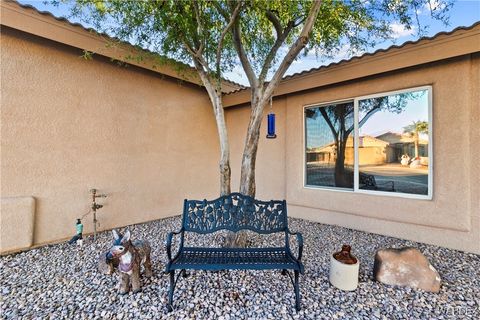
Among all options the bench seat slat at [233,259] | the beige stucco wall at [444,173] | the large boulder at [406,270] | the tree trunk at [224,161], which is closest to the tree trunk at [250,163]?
the tree trunk at [224,161]

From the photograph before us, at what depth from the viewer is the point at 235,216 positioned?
2959 millimetres

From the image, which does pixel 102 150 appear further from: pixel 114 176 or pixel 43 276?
pixel 43 276

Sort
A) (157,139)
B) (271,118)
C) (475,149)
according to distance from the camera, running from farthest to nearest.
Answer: (157,139)
(271,118)
(475,149)

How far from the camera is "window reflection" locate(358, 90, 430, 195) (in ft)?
12.8

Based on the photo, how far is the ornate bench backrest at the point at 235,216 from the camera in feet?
9.49

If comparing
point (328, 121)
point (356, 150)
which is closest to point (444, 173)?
point (356, 150)

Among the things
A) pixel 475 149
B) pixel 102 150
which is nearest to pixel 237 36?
pixel 102 150

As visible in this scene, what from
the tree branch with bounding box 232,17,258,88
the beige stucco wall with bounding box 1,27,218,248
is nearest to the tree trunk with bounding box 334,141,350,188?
the tree branch with bounding box 232,17,258,88

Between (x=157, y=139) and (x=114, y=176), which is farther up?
(x=157, y=139)

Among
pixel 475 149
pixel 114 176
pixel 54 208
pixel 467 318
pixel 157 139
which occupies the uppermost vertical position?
pixel 157 139

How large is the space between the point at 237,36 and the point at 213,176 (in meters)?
3.86

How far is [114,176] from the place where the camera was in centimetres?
466

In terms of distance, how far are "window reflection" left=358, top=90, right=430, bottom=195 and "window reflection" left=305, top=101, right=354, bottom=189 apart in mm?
250

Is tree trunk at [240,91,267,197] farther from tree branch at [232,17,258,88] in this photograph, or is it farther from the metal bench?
the metal bench
